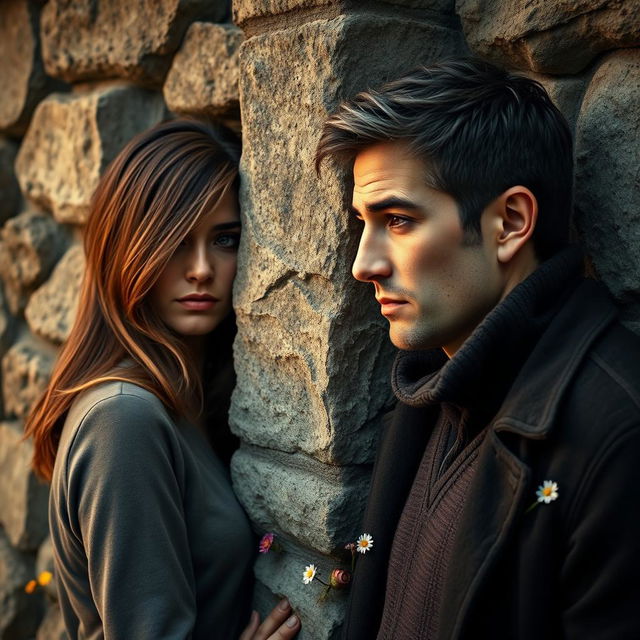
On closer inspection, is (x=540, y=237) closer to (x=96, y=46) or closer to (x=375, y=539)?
(x=375, y=539)

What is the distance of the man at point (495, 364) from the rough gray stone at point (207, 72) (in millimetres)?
594

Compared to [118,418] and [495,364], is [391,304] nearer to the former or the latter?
[495,364]

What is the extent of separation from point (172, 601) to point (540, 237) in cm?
94

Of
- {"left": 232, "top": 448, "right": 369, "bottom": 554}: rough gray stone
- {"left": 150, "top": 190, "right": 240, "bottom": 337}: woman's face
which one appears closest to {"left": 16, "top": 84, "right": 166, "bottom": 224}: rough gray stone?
{"left": 150, "top": 190, "right": 240, "bottom": 337}: woman's face

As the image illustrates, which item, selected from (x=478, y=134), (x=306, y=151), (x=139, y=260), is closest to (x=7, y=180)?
(x=139, y=260)

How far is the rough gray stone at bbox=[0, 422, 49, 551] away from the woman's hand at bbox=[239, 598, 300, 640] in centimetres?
118

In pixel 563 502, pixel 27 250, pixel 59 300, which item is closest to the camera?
pixel 563 502

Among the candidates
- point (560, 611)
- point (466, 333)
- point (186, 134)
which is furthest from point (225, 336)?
point (560, 611)

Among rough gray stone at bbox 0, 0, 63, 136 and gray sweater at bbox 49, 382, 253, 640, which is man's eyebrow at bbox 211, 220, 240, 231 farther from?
rough gray stone at bbox 0, 0, 63, 136

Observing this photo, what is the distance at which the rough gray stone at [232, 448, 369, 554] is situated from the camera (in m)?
1.45

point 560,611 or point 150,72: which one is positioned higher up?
point 150,72

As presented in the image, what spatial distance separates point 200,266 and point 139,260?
0.13 m

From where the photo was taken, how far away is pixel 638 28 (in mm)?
1102

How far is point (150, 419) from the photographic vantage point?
1.54 m
